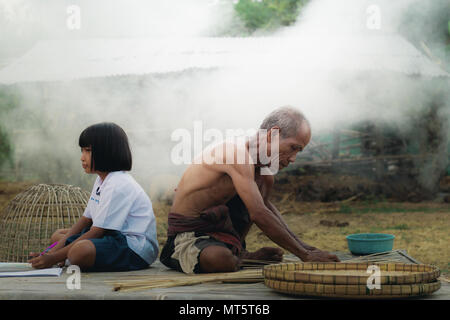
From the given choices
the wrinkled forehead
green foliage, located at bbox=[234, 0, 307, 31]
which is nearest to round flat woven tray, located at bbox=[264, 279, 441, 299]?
the wrinkled forehead

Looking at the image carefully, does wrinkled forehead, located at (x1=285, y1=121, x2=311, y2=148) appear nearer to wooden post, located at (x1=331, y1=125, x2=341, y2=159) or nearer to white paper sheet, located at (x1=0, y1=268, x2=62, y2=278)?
white paper sheet, located at (x1=0, y1=268, x2=62, y2=278)

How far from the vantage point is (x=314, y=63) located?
757cm

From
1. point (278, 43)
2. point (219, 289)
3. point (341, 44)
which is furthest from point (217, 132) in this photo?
point (219, 289)

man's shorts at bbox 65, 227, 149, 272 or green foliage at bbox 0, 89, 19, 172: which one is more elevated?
green foliage at bbox 0, 89, 19, 172

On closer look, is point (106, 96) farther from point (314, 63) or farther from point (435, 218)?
point (435, 218)

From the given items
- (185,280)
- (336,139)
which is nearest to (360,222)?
(336,139)

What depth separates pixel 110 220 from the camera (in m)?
2.62

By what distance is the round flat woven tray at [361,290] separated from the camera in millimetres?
1866

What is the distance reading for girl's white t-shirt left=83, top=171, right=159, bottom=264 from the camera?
261 centimetres

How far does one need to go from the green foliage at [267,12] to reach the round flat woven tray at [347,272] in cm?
1039

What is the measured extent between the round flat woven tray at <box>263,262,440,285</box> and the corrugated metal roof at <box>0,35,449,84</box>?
535 cm

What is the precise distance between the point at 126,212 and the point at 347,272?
3.72 ft

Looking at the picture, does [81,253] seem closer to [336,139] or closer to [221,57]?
[221,57]

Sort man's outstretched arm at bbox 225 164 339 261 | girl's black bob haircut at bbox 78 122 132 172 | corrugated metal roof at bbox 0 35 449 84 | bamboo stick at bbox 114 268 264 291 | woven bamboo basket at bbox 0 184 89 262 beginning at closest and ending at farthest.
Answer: bamboo stick at bbox 114 268 264 291
man's outstretched arm at bbox 225 164 339 261
girl's black bob haircut at bbox 78 122 132 172
woven bamboo basket at bbox 0 184 89 262
corrugated metal roof at bbox 0 35 449 84
